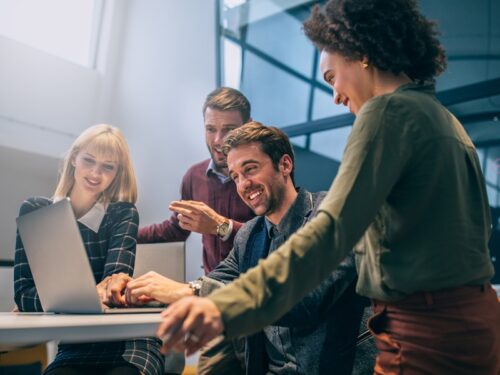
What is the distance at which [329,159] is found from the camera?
271 cm

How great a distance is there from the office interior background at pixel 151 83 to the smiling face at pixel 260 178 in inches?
43.0

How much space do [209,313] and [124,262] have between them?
1.13 metres

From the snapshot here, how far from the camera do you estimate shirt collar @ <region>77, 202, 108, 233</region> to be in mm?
1746

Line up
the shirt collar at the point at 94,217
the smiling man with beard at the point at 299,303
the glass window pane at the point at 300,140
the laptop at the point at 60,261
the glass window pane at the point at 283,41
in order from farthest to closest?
the glass window pane at the point at 283,41, the glass window pane at the point at 300,140, the shirt collar at the point at 94,217, the smiling man with beard at the point at 299,303, the laptop at the point at 60,261

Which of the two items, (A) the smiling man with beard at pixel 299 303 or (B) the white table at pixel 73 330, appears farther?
(A) the smiling man with beard at pixel 299 303

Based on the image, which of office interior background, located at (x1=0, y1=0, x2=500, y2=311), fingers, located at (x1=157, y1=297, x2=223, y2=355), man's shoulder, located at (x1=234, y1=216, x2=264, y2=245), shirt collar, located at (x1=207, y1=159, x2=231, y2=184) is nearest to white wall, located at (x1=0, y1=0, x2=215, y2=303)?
office interior background, located at (x1=0, y1=0, x2=500, y2=311)

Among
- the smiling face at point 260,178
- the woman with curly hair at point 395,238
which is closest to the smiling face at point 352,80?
the woman with curly hair at point 395,238

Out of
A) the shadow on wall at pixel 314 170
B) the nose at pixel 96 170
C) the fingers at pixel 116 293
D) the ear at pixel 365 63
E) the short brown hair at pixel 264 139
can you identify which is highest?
the shadow on wall at pixel 314 170

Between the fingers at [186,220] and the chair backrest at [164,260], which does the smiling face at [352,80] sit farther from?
the chair backrest at [164,260]

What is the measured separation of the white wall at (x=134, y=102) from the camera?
132 inches

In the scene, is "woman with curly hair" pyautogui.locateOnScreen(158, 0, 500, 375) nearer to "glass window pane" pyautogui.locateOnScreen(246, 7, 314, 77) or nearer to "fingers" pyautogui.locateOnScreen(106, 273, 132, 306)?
"fingers" pyautogui.locateOnScreen(106, 273, 132, 306)

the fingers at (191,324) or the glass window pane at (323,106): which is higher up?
the glass window pane at (323,106)

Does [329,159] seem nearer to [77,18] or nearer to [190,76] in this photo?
[190,76]

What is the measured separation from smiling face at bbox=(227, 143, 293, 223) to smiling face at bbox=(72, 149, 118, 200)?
→ 0.51 metres
